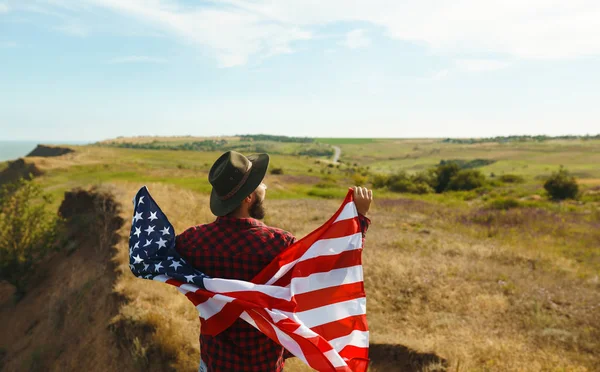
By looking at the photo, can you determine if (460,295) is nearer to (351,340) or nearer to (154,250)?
(351,340)

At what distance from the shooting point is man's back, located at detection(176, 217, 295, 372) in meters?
3.00

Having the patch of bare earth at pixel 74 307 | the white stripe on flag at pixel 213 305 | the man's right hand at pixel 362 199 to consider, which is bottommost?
the patch of bare earth at pixel 74 307

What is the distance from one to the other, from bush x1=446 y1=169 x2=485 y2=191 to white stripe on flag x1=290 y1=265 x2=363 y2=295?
47034 millimetres

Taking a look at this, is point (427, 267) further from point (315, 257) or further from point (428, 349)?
point (315, 257)

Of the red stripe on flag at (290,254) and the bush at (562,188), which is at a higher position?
the red stripe on flag at (290,254)

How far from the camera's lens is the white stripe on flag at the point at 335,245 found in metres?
3.24

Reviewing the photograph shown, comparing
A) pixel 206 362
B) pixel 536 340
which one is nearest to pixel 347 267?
pixel 206 362

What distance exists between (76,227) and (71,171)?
38.8m

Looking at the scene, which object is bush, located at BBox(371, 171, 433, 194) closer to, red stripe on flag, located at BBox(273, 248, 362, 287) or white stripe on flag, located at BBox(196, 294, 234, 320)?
red stripe on flag, located at BBox(273, 248, 362, 287)


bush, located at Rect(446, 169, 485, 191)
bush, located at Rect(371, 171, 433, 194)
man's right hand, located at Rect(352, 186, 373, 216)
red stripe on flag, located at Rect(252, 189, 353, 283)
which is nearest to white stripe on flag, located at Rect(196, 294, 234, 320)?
red stripe on flag, located at Rect(252, 189, 353, 283)

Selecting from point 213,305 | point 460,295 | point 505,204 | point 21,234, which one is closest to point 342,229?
point 213,305

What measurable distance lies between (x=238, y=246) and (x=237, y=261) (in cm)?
14

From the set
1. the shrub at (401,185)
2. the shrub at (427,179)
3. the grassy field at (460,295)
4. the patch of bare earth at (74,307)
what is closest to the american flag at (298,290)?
the grassy field at (460,295)

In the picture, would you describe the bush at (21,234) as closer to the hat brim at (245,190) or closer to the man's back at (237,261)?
the man's back at (237,261)
